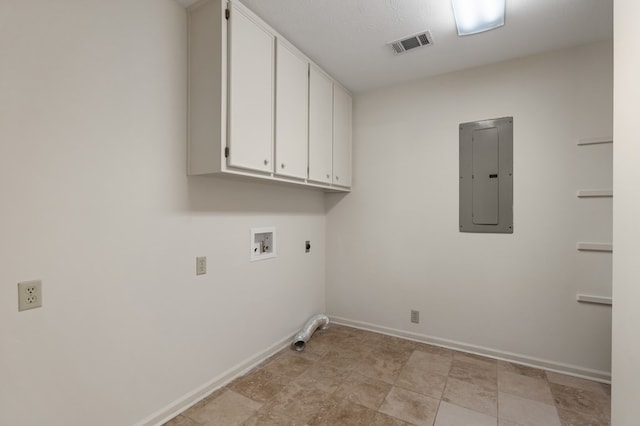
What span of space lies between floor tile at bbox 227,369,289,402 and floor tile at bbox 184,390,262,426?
6 centimetres

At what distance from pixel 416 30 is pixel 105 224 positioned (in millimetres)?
2366

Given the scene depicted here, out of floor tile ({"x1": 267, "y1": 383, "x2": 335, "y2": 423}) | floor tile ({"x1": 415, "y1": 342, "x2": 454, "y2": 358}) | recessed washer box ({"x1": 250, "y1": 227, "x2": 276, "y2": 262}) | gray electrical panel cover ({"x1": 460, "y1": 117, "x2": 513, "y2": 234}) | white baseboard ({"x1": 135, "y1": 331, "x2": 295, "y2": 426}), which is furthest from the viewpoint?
floor tile ({"x1": 415, "y1": 342, "x2": 454, "y2": 358})

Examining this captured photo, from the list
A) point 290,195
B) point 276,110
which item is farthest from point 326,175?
point 276,110

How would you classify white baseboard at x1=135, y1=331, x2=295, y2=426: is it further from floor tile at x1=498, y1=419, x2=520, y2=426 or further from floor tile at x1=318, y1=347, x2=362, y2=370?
floor tile at x1=498, y1=419, x2=520, y2=426

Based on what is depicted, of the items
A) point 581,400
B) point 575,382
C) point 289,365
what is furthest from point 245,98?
point 575,382

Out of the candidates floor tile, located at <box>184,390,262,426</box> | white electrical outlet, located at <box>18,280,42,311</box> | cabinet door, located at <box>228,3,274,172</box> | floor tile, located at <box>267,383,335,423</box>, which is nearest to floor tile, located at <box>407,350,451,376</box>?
floor tile, located at <box>267,383,335,423</box>

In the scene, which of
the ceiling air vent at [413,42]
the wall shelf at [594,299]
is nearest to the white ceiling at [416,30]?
the ceiling air vent at [413,42]

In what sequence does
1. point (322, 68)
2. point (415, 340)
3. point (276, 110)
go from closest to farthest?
point (276, 110), point (322, 68), point (415, 340)

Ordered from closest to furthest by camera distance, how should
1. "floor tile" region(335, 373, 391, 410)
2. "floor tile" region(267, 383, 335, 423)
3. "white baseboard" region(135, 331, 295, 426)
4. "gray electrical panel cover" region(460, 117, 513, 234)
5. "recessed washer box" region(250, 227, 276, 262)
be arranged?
"white baseboard" region(135, 331, 295, 426), "floor tile" region(267, 383, 335, 423), "floor tile" region(335, 373, 391, 410), "recessed washer box" region(250, 227, 276, 262), "gray electrical panel cover" region(460, 117, 513, 234)

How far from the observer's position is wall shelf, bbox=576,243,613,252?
7.29 feet

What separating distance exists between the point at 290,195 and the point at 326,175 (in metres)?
0.40

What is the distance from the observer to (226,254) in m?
2.19

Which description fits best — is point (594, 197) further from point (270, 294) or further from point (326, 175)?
point (270, 294)

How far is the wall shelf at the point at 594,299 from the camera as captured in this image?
2.22m
